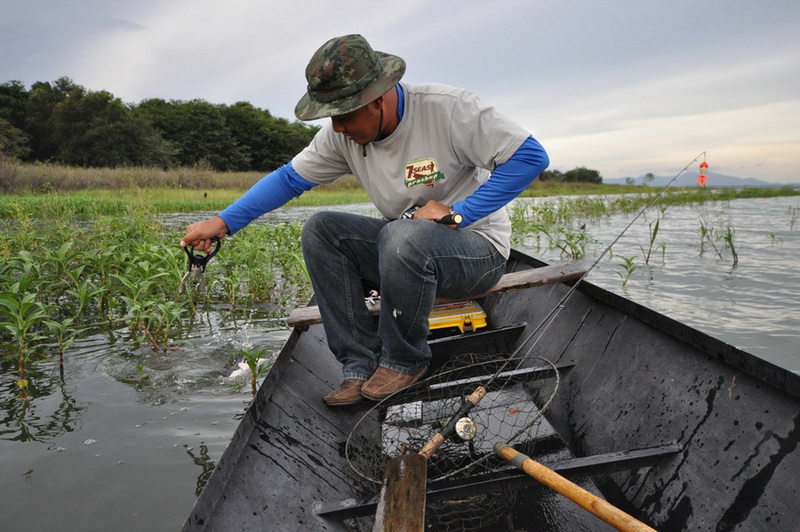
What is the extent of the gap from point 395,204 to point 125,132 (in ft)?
152

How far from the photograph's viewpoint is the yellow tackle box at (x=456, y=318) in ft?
11.4

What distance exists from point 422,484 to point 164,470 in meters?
1.56

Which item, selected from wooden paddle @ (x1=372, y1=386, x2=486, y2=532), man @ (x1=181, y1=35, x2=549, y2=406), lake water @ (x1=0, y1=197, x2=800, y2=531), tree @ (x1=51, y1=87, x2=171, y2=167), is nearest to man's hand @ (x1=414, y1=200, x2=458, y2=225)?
man @ (x1=181, y1=35, x2=549, y2=406)

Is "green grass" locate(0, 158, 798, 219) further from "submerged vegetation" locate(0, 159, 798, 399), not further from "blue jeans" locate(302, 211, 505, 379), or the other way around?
"blue jeans" locate(302, 211, 505, 379)

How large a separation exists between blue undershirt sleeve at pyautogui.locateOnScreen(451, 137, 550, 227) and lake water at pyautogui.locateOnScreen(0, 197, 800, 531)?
1.74m

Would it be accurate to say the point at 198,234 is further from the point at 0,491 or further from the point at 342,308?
the point at 0,491

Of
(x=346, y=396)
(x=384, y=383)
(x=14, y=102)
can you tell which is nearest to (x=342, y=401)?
(x=346, y=396)

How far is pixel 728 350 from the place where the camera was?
1.79 meters

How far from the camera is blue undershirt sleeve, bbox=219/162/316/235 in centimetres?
286

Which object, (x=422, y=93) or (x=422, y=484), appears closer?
(x=422, y=484)

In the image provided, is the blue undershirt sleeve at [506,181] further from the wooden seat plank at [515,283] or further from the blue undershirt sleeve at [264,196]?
the blue undershirt sleeve at [264,196]

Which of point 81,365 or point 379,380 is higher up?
point 379,380

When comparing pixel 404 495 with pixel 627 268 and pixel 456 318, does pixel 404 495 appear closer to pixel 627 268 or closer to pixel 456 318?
pixel 456 318

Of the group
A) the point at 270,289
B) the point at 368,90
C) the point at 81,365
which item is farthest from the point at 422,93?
the point at 270,289
